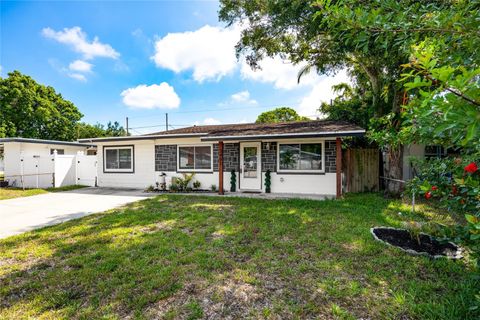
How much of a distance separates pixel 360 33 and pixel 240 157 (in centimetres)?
899

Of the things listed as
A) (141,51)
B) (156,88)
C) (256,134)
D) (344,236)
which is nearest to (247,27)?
(256,134)

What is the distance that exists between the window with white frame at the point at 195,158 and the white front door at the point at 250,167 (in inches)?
63.4

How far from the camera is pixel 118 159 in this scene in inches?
506

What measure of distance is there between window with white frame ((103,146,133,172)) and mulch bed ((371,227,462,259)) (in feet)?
38.1

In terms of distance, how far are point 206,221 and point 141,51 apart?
12673mm

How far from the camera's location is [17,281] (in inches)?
131

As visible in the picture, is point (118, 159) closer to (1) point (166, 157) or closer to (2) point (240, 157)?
(1) point (166, 157)

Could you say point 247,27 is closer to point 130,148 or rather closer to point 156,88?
point 130,148

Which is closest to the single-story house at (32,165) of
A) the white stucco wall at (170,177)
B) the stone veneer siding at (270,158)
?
the white stucco wall at (170,177)

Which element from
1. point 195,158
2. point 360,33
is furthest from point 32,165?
point 360,33

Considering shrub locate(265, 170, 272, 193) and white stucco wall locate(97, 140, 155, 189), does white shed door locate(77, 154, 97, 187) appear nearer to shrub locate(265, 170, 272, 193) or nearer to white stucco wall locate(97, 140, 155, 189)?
white stucco wall locate(97, 140, 155, 189)

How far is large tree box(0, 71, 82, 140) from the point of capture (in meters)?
23.8

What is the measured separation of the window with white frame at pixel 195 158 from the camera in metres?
11.3

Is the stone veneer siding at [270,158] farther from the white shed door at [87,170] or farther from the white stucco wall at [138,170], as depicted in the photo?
the white shed door at [87,170]
